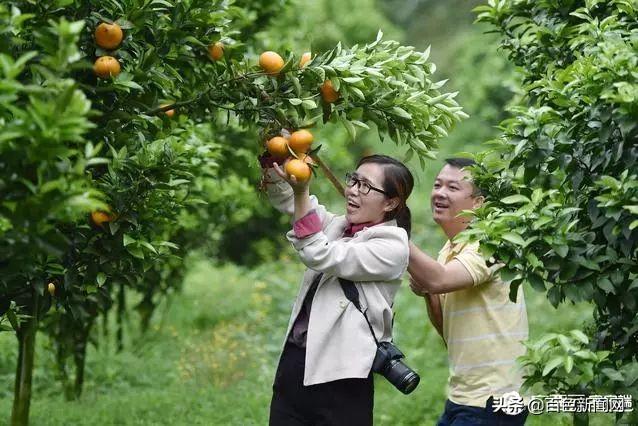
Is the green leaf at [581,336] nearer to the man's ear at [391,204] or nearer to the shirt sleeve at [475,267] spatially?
the shirt sleeve at [475,267]

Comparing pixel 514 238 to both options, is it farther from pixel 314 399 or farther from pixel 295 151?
pixel 314 399

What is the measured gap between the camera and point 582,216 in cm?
314

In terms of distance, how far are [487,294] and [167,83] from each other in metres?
1.50

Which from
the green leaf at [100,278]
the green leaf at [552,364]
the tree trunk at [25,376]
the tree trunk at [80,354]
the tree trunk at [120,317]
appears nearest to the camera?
the green leaf at [552,364]

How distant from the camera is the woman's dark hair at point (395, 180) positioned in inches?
139

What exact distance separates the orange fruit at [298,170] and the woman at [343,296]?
0.02 metres

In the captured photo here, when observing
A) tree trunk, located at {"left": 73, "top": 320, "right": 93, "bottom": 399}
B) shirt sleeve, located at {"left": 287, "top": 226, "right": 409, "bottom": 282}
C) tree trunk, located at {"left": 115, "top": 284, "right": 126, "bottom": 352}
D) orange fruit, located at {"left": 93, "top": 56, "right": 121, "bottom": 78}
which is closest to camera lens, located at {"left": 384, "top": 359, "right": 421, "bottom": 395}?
shirt sleeve, located at {"left": 287, "top": 226, "right": 409, "bottom": 282}

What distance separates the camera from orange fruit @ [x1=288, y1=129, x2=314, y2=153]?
11.0ft

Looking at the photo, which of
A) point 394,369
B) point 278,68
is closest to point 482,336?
point 394,369

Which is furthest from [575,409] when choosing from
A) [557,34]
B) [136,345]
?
[136,345]

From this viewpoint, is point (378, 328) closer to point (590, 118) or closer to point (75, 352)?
point (590, 118)

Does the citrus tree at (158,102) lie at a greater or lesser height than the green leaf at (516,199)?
greater

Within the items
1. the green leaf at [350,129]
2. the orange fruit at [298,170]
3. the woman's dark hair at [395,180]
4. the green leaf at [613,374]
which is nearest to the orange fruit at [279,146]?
the orange fruit at [298,170]

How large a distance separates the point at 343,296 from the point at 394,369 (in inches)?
12.4
